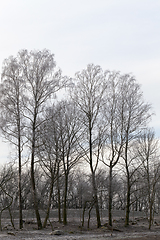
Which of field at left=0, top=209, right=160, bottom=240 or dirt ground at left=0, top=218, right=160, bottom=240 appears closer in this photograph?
dirt ground at left=0, top=218, right=160, bottom=240

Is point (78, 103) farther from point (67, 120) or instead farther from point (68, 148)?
point (68, 148)

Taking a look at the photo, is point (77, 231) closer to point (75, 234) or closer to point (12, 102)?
point (75, 234)

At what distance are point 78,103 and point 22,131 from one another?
23.5ft

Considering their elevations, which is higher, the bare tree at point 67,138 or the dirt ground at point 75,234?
Answer: the bare tree at point 67,138

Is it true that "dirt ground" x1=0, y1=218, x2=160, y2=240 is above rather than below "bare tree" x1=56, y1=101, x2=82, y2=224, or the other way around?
below

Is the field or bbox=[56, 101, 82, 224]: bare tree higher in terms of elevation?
bbox=[56, 101, 82, 224]: bare tree

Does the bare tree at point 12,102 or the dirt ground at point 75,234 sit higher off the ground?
the bare tree at point 12,102

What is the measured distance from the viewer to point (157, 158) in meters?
28.8

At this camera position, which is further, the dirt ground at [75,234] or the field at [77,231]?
the field at [77,231]

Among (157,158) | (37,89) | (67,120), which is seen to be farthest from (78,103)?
(157,158)

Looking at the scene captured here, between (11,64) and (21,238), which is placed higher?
(11,64)

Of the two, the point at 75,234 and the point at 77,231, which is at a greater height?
the point at 75,234

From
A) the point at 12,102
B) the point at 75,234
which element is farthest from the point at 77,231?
the point at 12,102

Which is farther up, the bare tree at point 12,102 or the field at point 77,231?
the bare tree at point 12,102
